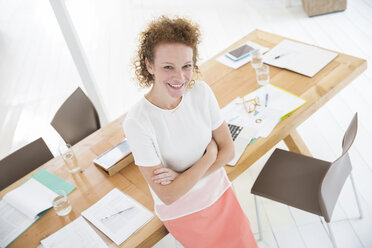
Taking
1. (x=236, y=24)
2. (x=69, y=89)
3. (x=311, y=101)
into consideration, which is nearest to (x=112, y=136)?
(x=311, y=101)

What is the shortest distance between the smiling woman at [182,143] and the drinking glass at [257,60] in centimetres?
76

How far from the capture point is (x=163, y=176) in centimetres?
176

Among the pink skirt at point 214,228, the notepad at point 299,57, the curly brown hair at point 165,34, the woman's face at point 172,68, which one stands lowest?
the pink skirt at point 214,228

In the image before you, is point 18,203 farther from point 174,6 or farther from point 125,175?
point 174,6

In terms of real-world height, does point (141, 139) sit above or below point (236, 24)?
above

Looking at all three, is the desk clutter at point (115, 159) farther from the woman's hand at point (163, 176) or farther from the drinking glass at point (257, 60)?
the drinking glass at point (257, 60)

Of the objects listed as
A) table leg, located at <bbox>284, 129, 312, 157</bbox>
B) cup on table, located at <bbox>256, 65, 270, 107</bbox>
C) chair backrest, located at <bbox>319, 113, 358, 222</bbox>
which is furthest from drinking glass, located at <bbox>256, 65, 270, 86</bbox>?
chair backrest, located at <bbox>319, 113, 358, 222</bbox>

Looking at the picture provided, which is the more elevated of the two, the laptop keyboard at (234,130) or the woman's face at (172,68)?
the woman's face at (172,68)

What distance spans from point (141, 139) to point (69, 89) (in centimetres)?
323

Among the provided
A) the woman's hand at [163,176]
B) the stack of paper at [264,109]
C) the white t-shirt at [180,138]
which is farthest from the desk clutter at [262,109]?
the woman's hand at [163,176]

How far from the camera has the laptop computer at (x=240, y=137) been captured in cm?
202

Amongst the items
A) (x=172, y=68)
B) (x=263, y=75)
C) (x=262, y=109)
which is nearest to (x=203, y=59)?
(x=263, y=75)

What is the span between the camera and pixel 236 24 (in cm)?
497

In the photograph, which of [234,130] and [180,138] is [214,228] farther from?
[234,130]
